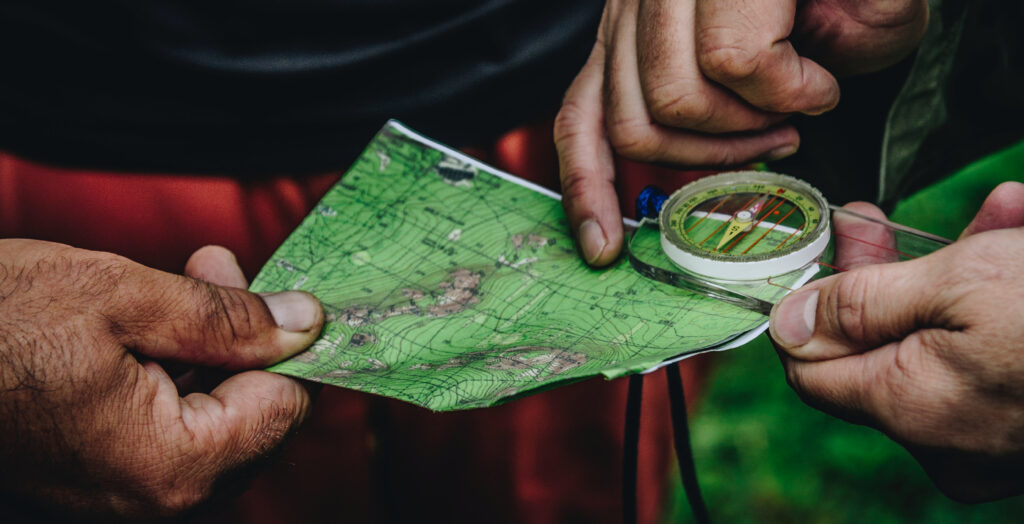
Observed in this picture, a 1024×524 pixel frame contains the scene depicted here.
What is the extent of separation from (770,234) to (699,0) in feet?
1.36

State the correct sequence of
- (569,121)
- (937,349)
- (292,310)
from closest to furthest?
1. (937,349)
2. (292,310)
3. (569,121)

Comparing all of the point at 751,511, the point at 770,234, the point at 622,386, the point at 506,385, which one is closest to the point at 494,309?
the point at 506,385

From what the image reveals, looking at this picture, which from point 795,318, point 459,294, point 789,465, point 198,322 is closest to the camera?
point 795,318

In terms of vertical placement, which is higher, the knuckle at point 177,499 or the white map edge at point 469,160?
the white map edge at point 469,160

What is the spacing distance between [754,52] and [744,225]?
0.30m

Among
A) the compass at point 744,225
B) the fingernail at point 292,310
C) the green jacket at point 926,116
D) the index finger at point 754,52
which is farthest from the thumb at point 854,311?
the green jacket at point 926,116

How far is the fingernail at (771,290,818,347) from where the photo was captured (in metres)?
1.01

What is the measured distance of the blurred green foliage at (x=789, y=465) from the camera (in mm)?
2656

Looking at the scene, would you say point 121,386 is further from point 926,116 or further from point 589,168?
point 926,116

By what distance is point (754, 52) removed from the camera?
3.84 feet

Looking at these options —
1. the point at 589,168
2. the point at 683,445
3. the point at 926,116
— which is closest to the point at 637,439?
the point at 683,445

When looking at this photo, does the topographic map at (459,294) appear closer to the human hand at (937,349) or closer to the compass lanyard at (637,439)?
the human hand at (937,349)

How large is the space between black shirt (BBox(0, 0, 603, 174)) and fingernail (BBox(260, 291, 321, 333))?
0.41 meters

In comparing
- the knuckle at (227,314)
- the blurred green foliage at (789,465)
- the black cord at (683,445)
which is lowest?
the blurred green foliage at (789,465)
